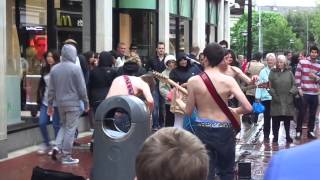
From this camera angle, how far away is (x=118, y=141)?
18.6ft

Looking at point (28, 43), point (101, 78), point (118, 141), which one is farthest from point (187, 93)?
point (28, 43)

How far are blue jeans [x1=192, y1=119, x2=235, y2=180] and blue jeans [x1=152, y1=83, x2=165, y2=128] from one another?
22.8ft

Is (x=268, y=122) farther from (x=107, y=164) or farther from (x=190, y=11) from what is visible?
(x=190, y=11)

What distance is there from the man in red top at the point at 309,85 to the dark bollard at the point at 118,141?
800cm

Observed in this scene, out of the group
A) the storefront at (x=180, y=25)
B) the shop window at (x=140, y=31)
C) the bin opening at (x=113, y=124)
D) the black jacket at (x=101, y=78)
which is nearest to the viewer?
the bin opening at (x=113, y=124)

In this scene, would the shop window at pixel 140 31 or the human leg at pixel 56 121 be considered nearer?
the human leg at pixel 56 121

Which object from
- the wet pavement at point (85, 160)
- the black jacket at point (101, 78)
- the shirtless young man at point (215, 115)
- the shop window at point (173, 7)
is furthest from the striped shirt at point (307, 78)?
the shop window at point (173, 7)

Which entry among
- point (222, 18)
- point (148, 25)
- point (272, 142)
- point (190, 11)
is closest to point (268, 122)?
point (272, 142)

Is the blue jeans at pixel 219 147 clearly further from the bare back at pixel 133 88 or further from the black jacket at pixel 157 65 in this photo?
the black jacket at pixel 157 65

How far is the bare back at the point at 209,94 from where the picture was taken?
19.7 feet

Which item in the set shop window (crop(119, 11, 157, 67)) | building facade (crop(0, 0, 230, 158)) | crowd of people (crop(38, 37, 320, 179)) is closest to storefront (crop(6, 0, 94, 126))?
building facade (crop(0, 0, 230, 158))

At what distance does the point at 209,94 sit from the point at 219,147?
1.61 feet

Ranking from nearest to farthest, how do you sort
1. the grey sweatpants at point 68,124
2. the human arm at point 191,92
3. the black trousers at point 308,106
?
the human arm at point 191,92, the grey sweatpants at point 68,124, the black trousers at point 308,106

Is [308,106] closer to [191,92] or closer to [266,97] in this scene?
[266,97]
